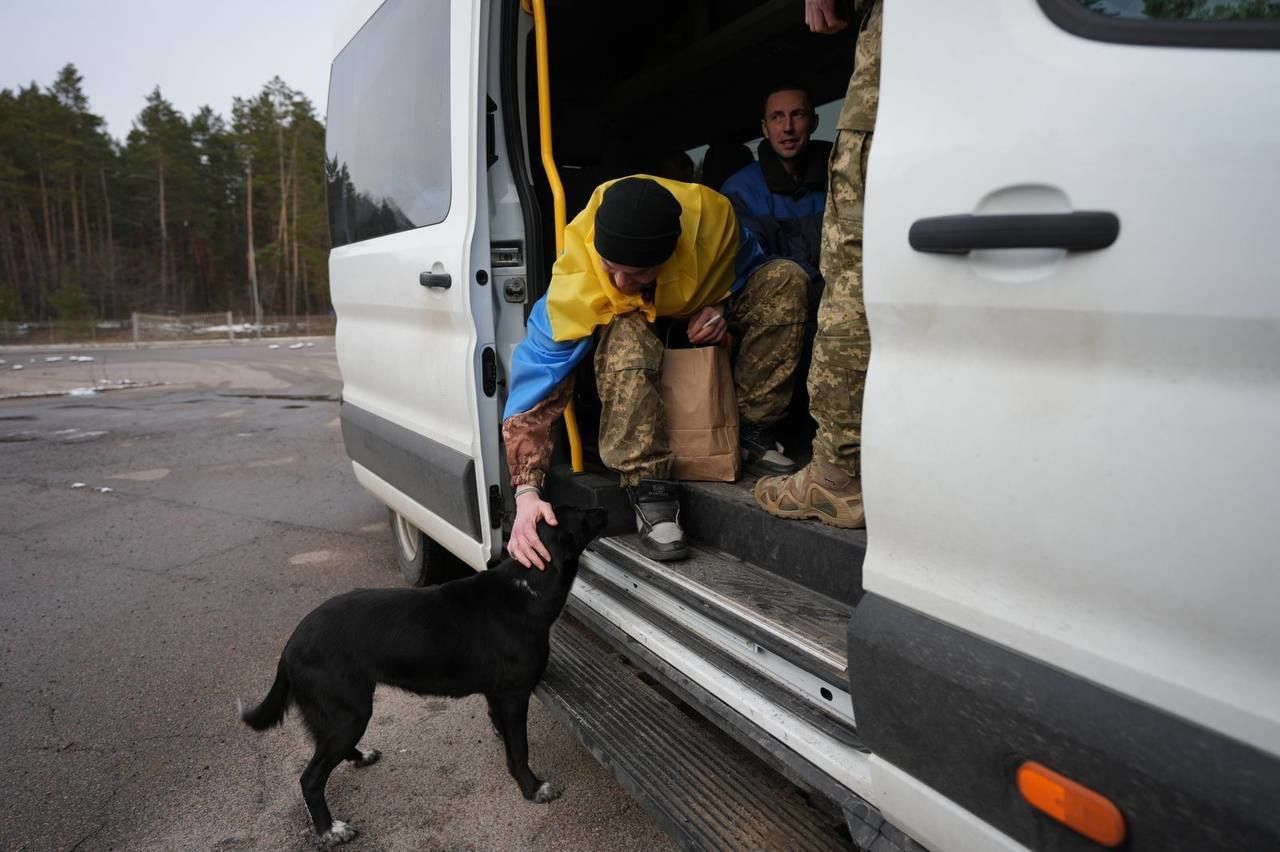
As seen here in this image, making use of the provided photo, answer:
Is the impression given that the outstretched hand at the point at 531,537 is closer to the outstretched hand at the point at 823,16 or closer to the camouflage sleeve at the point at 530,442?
the camouflage sleeve at the point at 530,442

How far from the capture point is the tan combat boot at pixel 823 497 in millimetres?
1878

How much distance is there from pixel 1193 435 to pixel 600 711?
1571 millimetres

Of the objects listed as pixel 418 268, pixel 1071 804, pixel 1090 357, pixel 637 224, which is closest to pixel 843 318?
pixel 637 224

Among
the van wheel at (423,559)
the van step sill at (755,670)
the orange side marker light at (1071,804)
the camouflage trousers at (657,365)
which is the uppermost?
the camouflage trousers at (657,365)

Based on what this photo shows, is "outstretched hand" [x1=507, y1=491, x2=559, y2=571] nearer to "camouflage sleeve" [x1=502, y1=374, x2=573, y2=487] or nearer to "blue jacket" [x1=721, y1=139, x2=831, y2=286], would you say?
"camouflage sleeve" [x1=502, y1=374, x2=573, y2=487]

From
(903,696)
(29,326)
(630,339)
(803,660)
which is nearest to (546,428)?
(630,339)

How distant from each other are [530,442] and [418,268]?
85 centimetres

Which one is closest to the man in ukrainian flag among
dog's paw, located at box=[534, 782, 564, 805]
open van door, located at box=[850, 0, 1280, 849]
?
dog's paw, located at box=[534, 782, 564, 805]

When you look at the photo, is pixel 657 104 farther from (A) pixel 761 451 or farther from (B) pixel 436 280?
(A) pixel 761 451

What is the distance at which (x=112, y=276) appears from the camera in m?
40.6

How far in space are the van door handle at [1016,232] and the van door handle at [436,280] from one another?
1.76m

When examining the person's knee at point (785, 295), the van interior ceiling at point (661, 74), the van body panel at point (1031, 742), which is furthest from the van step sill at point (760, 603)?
the van interior ceiling at point (661, 74)

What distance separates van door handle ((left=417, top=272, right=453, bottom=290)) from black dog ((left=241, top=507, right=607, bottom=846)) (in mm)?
876

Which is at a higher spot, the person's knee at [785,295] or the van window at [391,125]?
the van window at [391,125]
